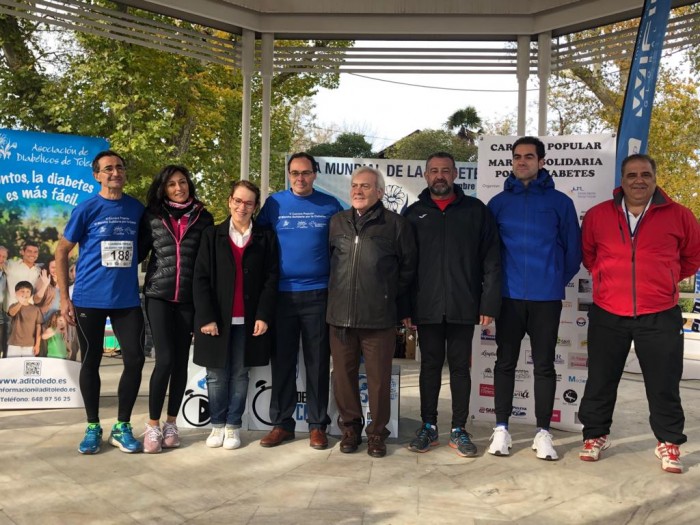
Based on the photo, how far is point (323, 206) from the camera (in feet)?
12.9

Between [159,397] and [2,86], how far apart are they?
35.7 feet

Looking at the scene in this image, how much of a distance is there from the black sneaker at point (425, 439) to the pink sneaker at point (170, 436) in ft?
4.57

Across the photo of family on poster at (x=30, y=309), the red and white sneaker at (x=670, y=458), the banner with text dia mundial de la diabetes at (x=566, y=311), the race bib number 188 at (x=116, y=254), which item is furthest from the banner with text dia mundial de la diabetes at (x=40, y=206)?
the red and white sneaker at (x=670, y=458)

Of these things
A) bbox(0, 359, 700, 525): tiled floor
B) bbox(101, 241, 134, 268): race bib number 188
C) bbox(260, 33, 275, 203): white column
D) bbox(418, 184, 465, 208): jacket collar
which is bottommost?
bbox(0, 359, 700, 525): tiled floor

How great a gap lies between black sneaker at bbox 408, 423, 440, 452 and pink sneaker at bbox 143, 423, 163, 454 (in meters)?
1.47

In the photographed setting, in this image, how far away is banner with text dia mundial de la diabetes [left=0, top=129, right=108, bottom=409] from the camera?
470 centimetres

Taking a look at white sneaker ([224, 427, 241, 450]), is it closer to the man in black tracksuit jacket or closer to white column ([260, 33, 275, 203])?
the man in black tracksuit jacket

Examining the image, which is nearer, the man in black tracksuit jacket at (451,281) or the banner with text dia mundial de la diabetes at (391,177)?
the man in black tracksuit jacket at (451,281)

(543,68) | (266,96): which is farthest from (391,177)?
(543,68)

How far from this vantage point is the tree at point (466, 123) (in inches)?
1080

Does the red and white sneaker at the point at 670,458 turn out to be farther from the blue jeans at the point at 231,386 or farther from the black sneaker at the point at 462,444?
the blue jeans at the point at 231,386

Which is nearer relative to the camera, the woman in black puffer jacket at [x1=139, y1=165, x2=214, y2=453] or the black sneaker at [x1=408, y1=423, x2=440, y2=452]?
the woman in black puffer jacket at [x1=139, y1=165, x2=214, y2=453]

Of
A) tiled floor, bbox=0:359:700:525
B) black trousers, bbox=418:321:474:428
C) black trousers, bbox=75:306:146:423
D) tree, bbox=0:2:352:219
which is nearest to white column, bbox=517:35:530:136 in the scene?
black trousers, bbox=418:321:474:428

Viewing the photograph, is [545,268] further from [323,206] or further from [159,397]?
[159,397]
